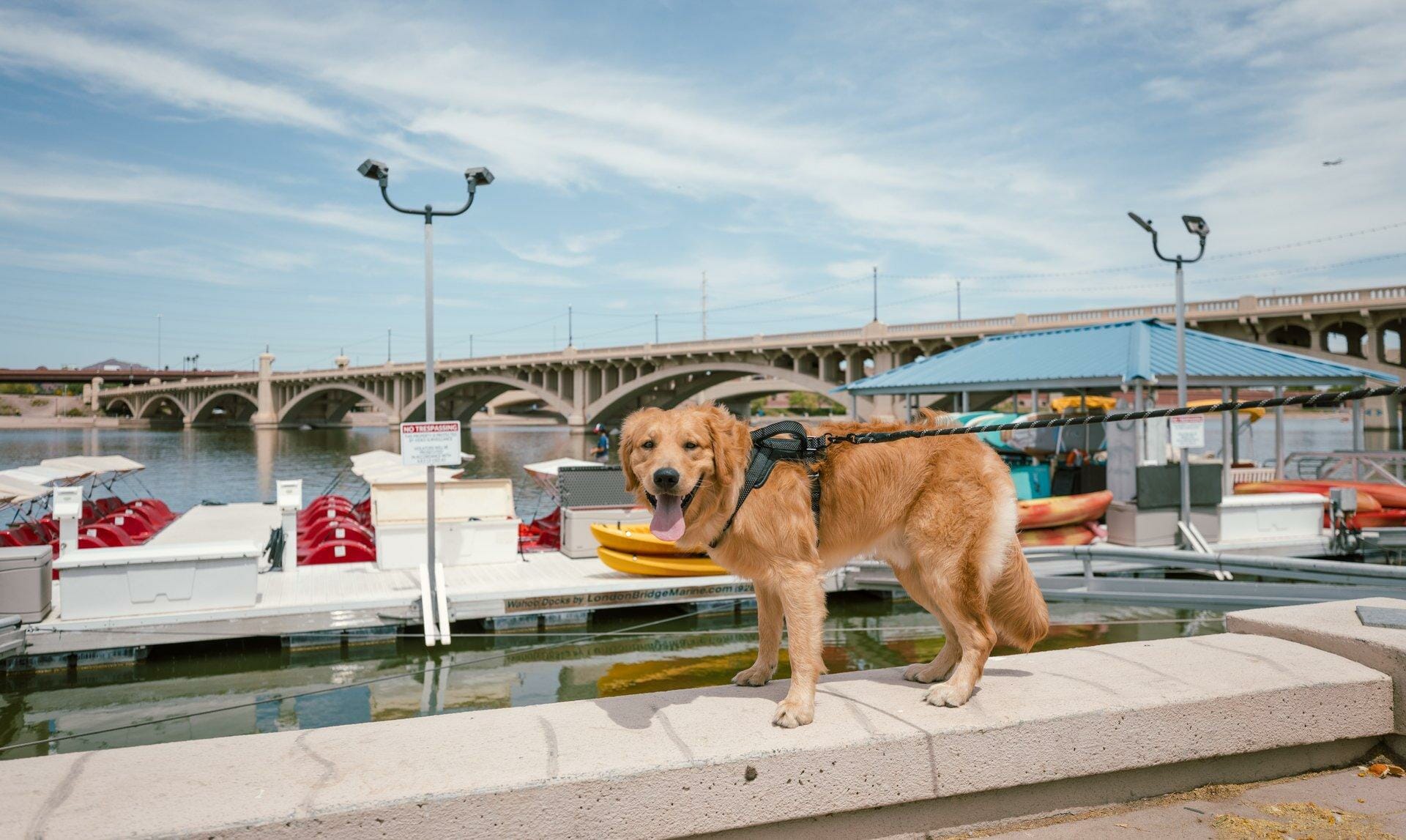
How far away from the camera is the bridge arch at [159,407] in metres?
107

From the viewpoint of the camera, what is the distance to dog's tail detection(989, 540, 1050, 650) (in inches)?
153

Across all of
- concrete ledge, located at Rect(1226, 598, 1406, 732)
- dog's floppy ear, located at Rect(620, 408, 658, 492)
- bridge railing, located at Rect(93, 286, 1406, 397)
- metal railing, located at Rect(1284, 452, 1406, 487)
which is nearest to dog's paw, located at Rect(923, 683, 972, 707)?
dog's floppy ear, located at Rect(620, 408, 658, 492)

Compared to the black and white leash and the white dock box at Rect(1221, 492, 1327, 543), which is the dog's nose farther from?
the white dock box at Rect(1221, 492, 1327, 543)

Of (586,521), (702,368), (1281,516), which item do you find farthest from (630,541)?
(702,368)

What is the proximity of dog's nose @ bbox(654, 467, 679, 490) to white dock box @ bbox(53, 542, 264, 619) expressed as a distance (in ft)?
30.9

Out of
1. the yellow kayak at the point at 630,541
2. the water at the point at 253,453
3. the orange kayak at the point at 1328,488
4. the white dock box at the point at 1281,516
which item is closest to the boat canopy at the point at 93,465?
the water at the point at 253,453

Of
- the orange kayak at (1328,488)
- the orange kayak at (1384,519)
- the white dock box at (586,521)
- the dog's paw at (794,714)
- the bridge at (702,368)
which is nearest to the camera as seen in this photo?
the dog's paw at (794,714)

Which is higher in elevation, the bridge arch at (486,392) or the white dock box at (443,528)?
the bridge arch at (486,392)

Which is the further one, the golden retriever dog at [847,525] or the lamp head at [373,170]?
the lamp head at [373,170]

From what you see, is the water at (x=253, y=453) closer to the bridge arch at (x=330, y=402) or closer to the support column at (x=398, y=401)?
the support column at (x=398, y=401)

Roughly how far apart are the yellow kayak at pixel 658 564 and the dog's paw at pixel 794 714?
380 inches

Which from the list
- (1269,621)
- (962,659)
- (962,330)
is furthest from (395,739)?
(962,330)

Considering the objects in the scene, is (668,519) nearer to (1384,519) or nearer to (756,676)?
(756,676)

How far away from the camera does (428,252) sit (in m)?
12.2
